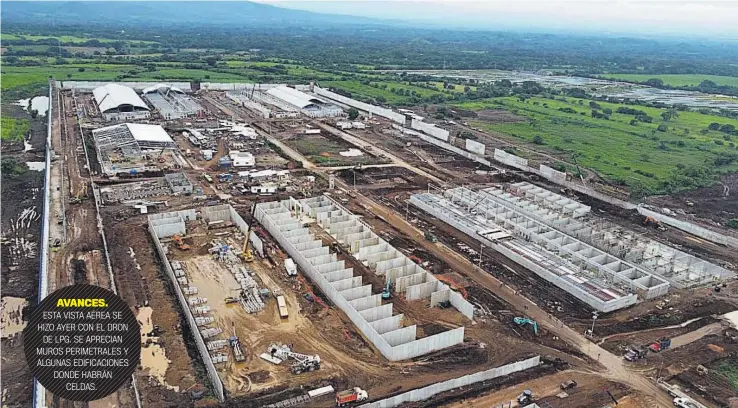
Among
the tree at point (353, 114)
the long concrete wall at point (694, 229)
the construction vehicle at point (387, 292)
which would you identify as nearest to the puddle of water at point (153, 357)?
the construction vehicle at point (387, 292)

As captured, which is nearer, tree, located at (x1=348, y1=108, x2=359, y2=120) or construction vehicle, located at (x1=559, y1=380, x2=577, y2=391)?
construction vehicle, located at (x1=559, y1=380, x2=577, y2=391)

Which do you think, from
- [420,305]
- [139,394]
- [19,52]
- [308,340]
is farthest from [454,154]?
[19,52]

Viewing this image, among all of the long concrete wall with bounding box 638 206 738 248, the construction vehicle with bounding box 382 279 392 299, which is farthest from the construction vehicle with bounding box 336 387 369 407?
the long concrete wall with bounding box 638 206 738 248

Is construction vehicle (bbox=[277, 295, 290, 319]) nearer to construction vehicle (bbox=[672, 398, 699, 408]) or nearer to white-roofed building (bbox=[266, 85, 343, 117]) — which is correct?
construction vehicle (bbox=[672, 398, 699, 408])

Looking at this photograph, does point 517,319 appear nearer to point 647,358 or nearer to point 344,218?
point 647,358

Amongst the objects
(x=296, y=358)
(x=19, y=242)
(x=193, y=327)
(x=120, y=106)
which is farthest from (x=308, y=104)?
(x=296, y=358)
